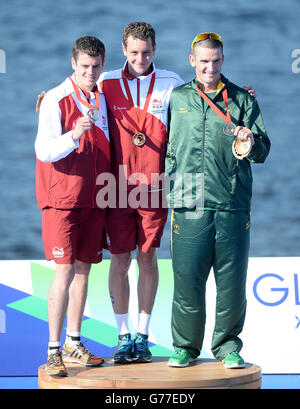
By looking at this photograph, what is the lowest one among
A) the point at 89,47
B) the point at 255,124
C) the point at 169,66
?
the point at 255,124

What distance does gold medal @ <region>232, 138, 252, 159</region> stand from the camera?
11.6ft

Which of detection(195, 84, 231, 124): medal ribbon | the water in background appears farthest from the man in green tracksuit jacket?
the water in background

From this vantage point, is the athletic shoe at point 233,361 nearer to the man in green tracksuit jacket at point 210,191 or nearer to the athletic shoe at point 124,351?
the man in green tracksuit jacket at point 210,191

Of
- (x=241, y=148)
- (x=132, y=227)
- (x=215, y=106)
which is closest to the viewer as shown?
(x=241, y=148)

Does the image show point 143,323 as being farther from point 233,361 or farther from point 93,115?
point 93,115

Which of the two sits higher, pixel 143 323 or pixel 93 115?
pixel 93 115

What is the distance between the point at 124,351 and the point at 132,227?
62cm

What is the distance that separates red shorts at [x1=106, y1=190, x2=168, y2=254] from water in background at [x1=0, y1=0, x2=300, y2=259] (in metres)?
2.08

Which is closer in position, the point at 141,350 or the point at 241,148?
the point at 241,148

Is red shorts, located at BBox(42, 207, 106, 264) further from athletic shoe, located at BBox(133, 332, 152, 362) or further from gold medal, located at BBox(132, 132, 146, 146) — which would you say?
athletic shoe, located at BBox(133, 332, 152, 362)

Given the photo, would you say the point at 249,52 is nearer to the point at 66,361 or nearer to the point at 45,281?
the point at 45,281

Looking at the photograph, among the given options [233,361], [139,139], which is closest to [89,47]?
[139,139]

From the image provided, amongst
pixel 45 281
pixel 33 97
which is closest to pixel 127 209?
pixel 45 281

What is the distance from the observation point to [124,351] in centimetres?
396
